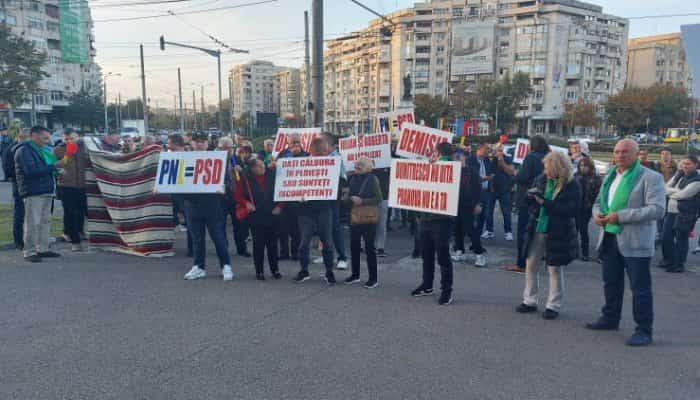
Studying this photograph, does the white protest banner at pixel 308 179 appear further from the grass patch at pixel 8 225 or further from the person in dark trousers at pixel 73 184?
the grass patch at pixel 8 225

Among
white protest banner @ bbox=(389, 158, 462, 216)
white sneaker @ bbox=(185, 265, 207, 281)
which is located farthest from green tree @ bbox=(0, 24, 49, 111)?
white protest banner @ bbox=(389, 158, 462, 216)

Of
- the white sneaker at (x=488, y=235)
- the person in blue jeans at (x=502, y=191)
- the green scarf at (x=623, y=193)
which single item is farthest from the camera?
the white sneaker at (x=488, y=235)

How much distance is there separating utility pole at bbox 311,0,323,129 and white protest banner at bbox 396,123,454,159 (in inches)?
206

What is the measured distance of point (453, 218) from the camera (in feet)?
21.5

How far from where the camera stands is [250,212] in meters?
7.16

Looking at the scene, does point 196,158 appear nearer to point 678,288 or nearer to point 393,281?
point 393,281

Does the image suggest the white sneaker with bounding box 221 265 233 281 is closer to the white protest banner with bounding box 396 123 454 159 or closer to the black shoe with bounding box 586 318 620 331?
the white protest banner with bounding box 396 123 454 159

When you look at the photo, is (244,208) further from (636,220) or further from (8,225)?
(8,225)

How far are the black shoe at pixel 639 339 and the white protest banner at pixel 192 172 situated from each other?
16.6 feet

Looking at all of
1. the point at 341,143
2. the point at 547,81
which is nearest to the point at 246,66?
the point at 547,81

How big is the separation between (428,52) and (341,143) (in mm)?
89420

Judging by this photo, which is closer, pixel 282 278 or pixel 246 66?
pixel 282 278

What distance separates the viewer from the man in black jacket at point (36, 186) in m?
7.97

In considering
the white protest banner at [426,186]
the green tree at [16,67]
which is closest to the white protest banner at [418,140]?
the white protest banner at [426,186]
